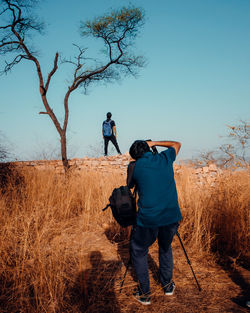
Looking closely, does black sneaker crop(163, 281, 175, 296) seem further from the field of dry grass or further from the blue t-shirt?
the blue t-shirt

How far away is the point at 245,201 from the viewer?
3.98m

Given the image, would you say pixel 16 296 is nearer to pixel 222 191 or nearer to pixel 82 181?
pixel 222 191

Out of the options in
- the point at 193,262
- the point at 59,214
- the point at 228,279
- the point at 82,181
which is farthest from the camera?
the point at 82,181

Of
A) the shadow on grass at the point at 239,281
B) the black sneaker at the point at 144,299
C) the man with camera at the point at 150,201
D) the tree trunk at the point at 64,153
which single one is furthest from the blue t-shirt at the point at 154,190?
the tree trunk at the point at 64,153

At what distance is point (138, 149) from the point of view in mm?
2600

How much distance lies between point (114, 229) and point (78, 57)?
1119 cm

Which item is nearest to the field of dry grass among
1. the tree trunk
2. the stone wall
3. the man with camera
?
the man with camera

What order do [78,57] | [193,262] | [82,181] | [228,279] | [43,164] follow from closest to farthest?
1. [228,279]
2. [193,262]
3. [82,181]
4. [43,164]
5. [78,57]

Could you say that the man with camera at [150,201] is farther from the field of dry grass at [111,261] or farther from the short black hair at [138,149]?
the field of dry grass at [111,261]

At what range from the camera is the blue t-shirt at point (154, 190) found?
97.3 inches

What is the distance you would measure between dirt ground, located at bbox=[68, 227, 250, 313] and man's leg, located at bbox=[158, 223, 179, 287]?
0.23 metres

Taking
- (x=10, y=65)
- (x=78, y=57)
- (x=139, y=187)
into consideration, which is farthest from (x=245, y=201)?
(x=10, y=65)

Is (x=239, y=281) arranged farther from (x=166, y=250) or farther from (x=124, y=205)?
(x=124, y=205)

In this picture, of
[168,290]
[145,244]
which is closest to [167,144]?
[145,244]
